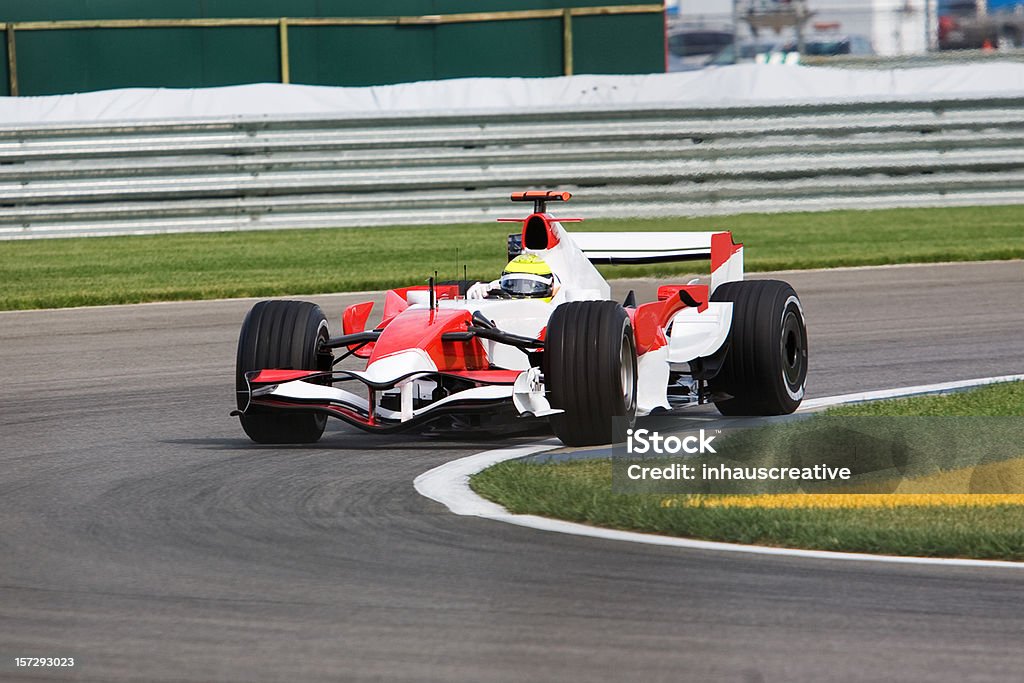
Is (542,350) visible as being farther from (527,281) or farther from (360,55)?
Answer: (360,55)

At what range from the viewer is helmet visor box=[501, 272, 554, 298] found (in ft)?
27.8

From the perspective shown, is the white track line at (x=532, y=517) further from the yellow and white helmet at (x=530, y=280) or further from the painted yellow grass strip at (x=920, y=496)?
the yellow and white helmet at (x=530, y=280)

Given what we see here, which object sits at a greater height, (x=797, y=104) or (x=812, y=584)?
(x=797, y=104)

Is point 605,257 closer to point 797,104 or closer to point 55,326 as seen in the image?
point 55,326

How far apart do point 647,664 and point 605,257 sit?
5277 mm

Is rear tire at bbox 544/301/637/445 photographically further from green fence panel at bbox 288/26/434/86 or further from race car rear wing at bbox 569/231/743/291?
green fence panel at bbox 288/26/434/86

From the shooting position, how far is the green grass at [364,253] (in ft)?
48.2

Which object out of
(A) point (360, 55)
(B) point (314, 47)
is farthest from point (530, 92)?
(B) point (314, 47)

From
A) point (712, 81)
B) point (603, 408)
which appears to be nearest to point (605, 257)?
point (603, 408)

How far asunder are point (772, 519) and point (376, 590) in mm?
1512

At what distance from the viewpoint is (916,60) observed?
834 inches

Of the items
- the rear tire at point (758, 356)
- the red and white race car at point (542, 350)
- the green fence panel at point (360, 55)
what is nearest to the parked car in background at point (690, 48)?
the green fence panel at point (360, 55)

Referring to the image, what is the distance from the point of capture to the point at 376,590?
525 centimetres

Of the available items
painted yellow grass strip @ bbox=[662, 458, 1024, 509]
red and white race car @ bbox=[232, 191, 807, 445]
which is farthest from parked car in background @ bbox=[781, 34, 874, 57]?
painted yellow grass strip @ bbox=[662, 458, 1024, 509]
